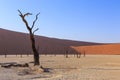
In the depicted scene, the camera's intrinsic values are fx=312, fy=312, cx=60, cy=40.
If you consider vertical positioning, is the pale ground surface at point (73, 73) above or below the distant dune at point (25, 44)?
below

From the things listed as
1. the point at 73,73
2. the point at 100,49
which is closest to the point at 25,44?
the point at 100,49

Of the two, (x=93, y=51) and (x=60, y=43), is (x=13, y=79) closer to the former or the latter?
(x=93, y=51)

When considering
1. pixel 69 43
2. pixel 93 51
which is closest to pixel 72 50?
pixel 93 51

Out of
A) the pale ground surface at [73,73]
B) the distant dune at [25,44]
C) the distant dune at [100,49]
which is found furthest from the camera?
the distant dune at [100,49]

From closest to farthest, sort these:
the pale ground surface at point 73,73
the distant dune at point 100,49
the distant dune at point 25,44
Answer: the pale ground surface at point 73,73 < the distant dune at point 25,44 < the distant dune at point 100,49

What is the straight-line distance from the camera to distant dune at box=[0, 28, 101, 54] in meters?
94.4

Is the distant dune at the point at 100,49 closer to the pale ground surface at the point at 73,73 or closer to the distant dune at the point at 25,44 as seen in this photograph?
the distant dune at the point at 25,44

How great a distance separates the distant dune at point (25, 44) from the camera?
94.4 meters

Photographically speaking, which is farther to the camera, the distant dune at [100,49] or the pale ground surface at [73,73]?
the distant dune at [100,49]

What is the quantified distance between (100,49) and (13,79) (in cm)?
9164

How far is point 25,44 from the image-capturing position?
10088 centimetres

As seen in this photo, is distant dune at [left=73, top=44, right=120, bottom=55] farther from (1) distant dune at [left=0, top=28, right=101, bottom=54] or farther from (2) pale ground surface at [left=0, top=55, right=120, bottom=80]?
(2) pale ground surface at [left=0, top=55, right=120, bottom=80]

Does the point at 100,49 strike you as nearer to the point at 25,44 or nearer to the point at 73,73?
the point at 25,44

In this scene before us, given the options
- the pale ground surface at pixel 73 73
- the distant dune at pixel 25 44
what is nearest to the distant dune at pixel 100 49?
the distant dune at pixel 25 44
